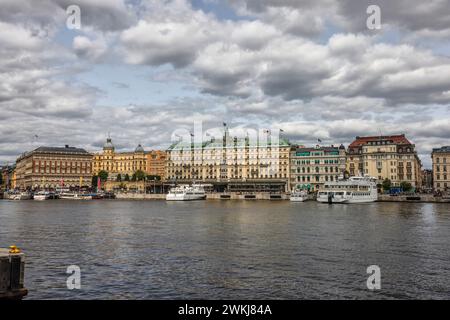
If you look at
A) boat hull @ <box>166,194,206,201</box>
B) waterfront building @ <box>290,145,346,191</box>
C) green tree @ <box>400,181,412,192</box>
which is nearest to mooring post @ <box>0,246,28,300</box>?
boat hull @ <box>166,194,206,201</box>

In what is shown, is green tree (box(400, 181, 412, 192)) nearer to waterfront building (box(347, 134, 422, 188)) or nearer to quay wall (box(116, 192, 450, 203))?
waterfront building (box(347, 134, 422, 188))

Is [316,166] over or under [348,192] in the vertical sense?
over

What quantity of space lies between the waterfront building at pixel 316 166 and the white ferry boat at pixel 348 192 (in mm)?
46503

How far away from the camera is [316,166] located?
193750mm

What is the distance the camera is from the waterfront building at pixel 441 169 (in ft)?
579

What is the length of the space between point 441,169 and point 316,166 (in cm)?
4775

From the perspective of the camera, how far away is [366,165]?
186m

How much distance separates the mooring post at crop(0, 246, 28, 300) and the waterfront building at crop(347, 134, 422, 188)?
6592 inches

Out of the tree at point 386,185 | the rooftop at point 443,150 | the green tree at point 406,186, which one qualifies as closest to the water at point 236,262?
the green tree at point 406,186

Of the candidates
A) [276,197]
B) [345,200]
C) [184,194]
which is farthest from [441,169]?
[184,194]

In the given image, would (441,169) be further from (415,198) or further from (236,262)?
(236,262)

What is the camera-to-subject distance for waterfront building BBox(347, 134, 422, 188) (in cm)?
18050

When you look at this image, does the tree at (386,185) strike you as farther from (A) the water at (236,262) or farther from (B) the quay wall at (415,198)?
(A) the water at (236,262)
